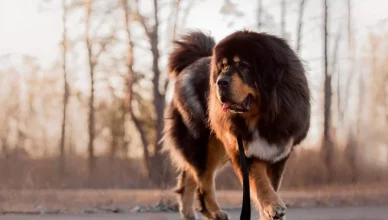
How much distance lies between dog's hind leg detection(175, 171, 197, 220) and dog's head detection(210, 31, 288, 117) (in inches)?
79.1

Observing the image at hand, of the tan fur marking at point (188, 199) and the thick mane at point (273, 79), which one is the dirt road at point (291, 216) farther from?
the thick mane at point (273, 79)

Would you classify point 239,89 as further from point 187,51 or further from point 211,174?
point 187,51

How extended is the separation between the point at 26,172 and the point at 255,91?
7899 millimetres

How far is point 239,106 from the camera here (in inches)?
185

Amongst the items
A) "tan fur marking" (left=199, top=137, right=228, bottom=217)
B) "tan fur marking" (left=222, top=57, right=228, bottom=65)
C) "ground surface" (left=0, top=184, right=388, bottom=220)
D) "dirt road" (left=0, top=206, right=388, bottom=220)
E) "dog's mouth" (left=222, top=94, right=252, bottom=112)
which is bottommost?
"ground surface" (left=0, top=184, right=388, bottom=220)

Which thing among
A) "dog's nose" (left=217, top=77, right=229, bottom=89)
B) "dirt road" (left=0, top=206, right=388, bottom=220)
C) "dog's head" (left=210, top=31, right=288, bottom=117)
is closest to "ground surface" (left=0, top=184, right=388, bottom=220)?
"dirt road" (left=0, top=206, right=388, bottom=220)

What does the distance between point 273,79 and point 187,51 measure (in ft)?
7.69

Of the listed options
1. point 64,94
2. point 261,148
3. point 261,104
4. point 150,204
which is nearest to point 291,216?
point 150,204

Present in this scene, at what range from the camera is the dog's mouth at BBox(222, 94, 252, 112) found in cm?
465

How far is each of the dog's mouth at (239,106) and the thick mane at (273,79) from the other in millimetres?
97

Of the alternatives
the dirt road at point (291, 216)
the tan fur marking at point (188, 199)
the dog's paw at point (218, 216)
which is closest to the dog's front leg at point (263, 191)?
the dog's paw at point (218, 216)

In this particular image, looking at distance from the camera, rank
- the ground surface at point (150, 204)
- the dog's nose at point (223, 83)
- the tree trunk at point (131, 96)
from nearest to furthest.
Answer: the dog's nose at point (223, 83)
the ground surface at point (150, 204)
the tree trunk at point (131, 96)

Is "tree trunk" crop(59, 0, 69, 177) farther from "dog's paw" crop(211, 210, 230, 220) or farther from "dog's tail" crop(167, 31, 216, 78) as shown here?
"dog's paw" crop(211, 210, 230, 220)

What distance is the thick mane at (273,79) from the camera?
188 inches
